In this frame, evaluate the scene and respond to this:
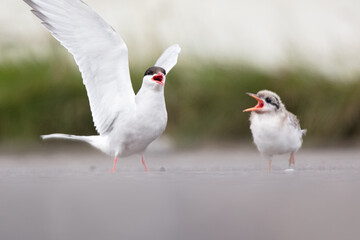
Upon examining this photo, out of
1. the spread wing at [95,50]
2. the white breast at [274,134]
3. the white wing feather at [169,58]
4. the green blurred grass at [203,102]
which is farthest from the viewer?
the green blurred grass at [203,102]

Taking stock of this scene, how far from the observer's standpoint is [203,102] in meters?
5.30

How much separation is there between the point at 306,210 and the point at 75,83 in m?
3.62

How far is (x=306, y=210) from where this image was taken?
1927 mm

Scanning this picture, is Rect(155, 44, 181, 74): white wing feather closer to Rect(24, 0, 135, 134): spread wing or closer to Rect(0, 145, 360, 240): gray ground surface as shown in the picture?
Rect(24, 0, 135, 134): spread wing

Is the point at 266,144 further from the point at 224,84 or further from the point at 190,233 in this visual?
the point at 224,84

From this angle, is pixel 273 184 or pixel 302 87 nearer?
pixel 273 184

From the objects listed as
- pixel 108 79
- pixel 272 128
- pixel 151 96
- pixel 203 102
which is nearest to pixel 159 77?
pixel 151 96

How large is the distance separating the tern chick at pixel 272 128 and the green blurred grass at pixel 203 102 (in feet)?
5.27

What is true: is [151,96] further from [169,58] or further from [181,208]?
[181,208]

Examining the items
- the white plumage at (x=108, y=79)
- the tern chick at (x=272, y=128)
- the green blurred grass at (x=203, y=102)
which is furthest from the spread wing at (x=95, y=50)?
the green blurred grass at (x=203, y=102)

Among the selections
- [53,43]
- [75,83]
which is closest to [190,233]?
[75,83]

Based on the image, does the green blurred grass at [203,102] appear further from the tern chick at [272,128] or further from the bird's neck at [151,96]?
the bird's neck at [151,96]

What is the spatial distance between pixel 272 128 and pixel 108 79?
0.84m

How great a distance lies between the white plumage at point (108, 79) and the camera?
3053mm
